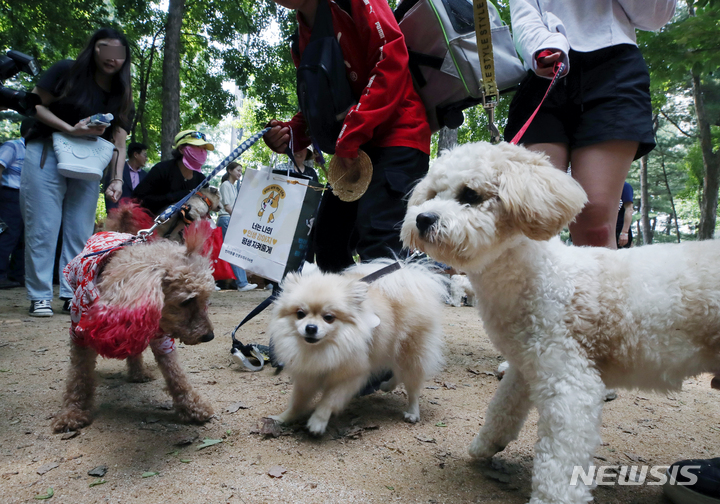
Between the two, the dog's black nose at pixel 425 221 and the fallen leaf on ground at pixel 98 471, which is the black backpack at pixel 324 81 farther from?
the fallen leaf on ground at pixel 98 471

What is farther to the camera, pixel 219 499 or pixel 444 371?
pixel 444 371

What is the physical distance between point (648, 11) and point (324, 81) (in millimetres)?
1768

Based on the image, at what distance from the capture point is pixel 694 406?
2656 millimetres

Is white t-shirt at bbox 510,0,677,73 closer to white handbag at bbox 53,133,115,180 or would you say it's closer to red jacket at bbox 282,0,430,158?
red jacket at bbox 282,0,430,158

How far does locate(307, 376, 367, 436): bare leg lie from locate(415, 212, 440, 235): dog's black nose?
1111 mm

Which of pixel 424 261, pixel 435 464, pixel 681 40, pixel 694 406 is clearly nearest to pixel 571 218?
pixel 435 464

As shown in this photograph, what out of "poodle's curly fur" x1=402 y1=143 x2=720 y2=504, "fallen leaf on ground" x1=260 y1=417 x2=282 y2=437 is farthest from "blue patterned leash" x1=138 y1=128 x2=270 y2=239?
"poodle's curly fur" x1=402 y1=143 x2=720 y2=504

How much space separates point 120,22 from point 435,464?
16.1 m

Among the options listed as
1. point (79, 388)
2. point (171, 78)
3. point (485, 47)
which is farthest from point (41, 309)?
point (171, 78)

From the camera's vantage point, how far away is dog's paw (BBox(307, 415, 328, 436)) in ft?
7.04

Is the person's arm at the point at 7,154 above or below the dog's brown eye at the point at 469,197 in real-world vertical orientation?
below

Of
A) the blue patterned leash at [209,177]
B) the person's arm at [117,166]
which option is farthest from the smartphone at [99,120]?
the blue patterned leash at [209,177]

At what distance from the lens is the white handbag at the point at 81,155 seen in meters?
3.90

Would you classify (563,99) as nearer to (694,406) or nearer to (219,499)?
(694,406)
